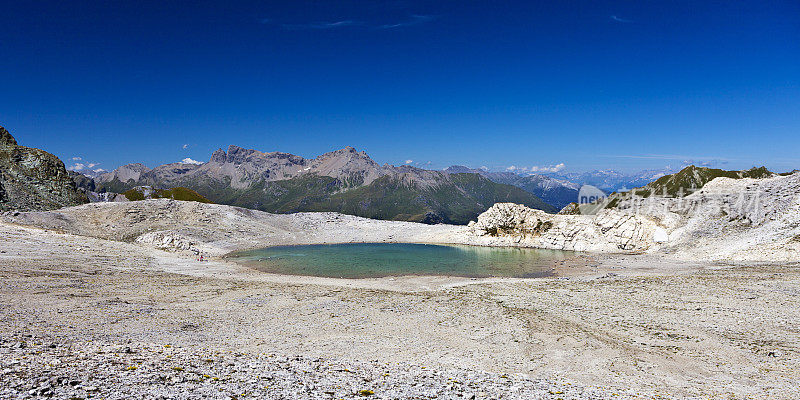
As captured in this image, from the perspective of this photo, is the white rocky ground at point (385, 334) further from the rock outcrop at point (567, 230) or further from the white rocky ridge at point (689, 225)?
the rock outcrop at point (567, 230)

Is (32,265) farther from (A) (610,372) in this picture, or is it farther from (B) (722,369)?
(B) (722,369)

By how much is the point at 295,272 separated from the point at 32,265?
71.3ft

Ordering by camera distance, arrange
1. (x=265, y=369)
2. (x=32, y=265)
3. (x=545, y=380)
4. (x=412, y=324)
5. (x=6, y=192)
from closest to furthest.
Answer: (x=265, y=369), (x=545, y=380), (x=412, y=324), (x=32, y=265), (x=6, y=192)

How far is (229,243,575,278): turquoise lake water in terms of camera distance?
44.0m

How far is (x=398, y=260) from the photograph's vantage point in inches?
2092

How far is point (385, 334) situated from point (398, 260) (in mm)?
36829

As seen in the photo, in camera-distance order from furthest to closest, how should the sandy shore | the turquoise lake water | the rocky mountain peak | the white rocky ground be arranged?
1. the rocky mountain peak
2. the turquoise lake water
3. the sandy shore
4. the white rocky ground

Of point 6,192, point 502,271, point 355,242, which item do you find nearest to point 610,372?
point 502,271

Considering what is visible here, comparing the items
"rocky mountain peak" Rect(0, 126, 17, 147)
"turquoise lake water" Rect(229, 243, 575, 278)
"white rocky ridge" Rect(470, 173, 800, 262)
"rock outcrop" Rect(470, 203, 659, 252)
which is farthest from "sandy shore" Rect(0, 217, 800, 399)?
"rocky mountain peak" Rect(0, 126, 17, 147)

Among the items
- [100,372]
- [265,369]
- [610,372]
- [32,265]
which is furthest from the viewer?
[32,265]

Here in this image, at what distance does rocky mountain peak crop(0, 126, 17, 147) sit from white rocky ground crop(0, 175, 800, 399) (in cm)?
3942

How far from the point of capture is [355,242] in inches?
3017

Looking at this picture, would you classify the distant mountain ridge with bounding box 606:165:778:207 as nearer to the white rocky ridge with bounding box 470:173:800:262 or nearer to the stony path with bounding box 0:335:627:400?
the white rocky ridge with bounding box 470:173:800:262

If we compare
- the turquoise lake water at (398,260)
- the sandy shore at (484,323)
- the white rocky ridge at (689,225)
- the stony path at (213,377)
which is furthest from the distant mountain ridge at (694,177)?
the stony path at (213,377)
